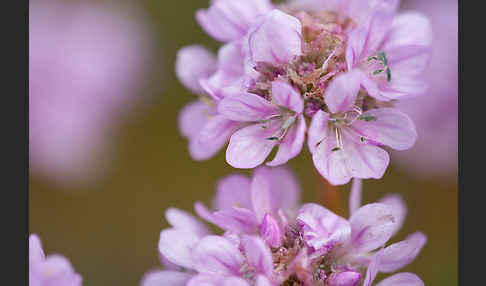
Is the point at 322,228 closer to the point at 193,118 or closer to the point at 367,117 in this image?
the point at 367,117

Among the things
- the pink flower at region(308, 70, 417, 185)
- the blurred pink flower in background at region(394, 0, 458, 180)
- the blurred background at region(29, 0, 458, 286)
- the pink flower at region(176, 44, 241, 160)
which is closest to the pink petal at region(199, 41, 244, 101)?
the pink flower at region(176, 44, 241, 160)

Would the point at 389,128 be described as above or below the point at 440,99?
below

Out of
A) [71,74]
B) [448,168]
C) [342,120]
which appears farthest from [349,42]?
[71,74]

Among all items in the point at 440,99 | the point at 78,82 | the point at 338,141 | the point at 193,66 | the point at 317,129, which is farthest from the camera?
the point at 78,82

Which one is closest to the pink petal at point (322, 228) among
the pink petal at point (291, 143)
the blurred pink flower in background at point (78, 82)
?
the pink petal at point (291, 143)

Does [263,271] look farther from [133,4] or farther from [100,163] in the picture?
[133,4]

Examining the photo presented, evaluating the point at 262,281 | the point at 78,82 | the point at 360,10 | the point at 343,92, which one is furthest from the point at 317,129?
the point at 78,82
